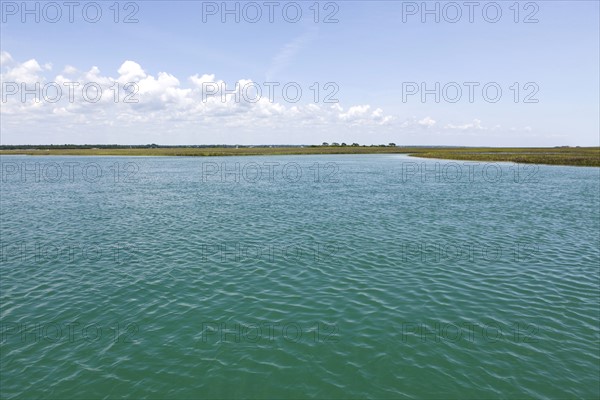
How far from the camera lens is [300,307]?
2055cm

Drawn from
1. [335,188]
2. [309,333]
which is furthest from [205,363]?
[335,188]

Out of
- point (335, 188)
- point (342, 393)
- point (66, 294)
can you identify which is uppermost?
point (335, 188)

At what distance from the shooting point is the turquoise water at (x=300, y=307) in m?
14.5

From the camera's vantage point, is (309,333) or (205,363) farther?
(309,333)

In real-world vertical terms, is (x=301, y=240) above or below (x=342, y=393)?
above

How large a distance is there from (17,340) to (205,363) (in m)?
9.71

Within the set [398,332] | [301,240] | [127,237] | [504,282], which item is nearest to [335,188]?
[301,240]

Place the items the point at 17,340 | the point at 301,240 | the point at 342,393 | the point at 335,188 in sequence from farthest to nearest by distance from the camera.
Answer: the point at 335,188, the point at 301,240, the point at 17,340, the point at 342,393

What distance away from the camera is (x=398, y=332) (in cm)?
1794

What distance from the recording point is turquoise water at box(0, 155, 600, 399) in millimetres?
14484

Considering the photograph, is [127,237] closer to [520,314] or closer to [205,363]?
[205,363]

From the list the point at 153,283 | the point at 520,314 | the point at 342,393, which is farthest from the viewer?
the point at 153,283

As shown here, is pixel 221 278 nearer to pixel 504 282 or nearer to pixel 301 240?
pixel 301 240

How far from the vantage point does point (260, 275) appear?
25328 mm
